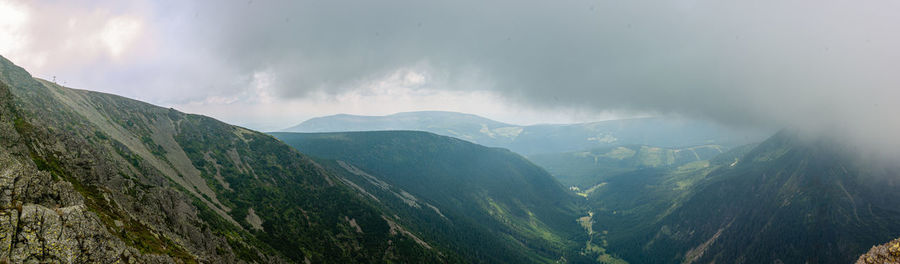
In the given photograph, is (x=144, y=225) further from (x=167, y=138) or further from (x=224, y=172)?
(x=167, y=138)

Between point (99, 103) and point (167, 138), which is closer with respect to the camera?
point (99, 103)

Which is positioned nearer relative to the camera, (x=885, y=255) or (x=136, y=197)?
(x=885, y=255)

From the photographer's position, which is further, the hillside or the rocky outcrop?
the rocky outcrop

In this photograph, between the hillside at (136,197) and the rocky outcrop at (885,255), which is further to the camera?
the rocky outcrop at (885,255)

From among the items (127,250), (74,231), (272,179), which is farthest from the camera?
(272,179)

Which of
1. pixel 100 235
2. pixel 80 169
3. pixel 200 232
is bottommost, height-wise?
pixel 200 232

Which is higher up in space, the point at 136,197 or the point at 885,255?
the point at 136,197

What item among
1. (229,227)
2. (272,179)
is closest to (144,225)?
(229,227)

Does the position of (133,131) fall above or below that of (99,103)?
below
